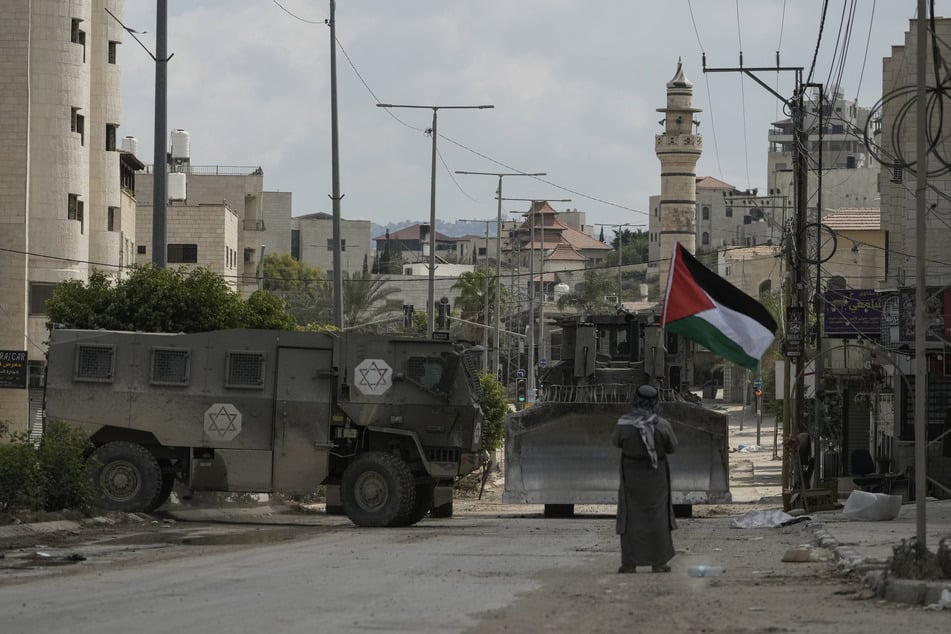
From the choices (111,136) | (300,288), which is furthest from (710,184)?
(111,136)

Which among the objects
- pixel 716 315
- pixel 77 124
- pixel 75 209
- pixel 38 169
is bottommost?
pixel 716 315

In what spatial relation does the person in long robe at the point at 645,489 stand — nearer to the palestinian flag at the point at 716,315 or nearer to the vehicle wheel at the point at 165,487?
the palestinian flag at the point at 716,315

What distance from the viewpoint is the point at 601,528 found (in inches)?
789

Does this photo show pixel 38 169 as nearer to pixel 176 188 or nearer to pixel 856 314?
pixel 856 314

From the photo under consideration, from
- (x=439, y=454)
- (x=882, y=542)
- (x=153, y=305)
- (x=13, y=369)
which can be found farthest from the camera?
(x=13, y=369)

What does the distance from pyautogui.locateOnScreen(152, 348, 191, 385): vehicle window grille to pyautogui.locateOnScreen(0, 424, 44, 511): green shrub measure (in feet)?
9.94

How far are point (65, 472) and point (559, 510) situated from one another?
27.3ft

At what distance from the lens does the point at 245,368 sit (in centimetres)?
2127

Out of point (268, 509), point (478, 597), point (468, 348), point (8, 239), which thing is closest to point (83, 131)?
point (8, 239)

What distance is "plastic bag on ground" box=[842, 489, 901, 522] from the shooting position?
19.6 m

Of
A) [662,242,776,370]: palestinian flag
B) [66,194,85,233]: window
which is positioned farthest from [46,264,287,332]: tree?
[66,194,85,233]: window

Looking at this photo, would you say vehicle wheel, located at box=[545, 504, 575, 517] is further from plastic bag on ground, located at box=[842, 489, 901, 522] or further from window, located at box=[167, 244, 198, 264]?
window, located at box=[167, 244, 198, 264]

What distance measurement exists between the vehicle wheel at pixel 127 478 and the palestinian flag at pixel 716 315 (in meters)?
7.32

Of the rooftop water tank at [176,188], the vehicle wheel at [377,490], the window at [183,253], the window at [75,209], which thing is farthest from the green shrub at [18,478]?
the rooftop water tank at [176,188]
